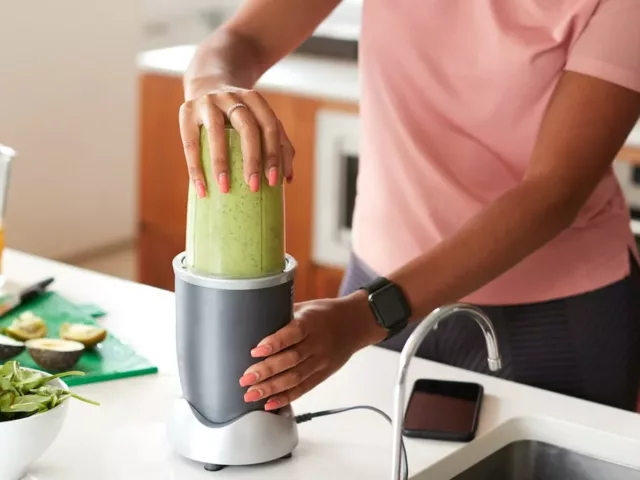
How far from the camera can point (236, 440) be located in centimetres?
119

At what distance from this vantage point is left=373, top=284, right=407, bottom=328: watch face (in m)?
1.25

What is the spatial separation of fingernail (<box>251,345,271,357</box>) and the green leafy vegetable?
199 mm

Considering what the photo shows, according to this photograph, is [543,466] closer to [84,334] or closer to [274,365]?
[274,365]

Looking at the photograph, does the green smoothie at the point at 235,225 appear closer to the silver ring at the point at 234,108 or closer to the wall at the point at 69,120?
the silver ring at the point at 234,108

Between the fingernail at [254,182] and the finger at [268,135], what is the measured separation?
0.02 meters

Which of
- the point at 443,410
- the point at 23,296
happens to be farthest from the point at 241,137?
the point at 23,296

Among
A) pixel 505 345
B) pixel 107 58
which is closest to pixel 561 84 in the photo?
pixel 505 345

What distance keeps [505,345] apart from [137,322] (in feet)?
1.78

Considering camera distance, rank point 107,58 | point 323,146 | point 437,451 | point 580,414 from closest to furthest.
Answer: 1. point 437,451
2. point 580,414
3. point 323,146
4. point 107,58

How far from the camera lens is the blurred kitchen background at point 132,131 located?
3.32m

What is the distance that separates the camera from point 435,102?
1.61 m

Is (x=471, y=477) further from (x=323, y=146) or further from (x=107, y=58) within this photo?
(x=107, y=58)

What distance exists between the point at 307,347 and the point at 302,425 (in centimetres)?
17

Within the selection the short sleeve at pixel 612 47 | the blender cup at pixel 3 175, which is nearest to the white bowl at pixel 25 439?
the blender cup at pixel 3 175
